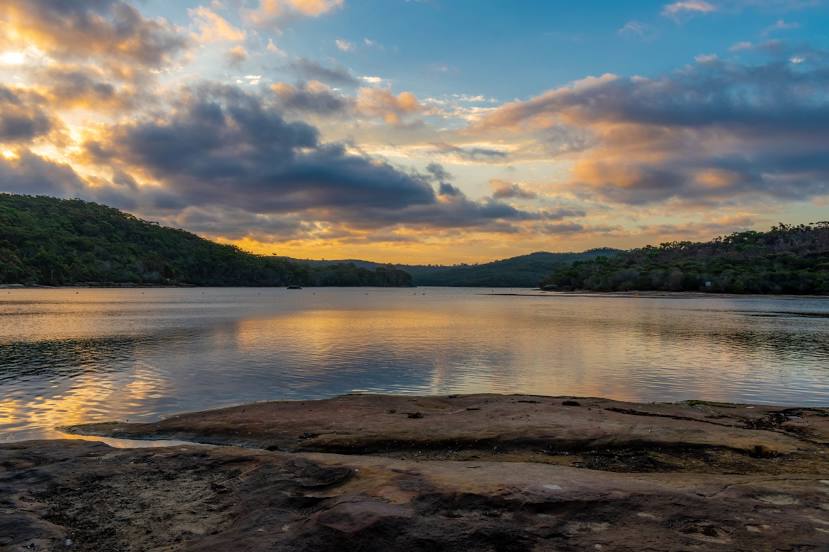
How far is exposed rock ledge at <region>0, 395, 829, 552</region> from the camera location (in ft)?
27.0

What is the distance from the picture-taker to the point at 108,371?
3384 cm

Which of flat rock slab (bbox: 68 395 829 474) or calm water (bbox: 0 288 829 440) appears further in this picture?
calm water (bbox: 0 288 829 440)

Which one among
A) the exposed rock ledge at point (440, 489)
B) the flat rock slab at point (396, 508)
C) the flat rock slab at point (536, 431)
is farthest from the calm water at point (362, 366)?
the flat rock slab at point (396, 508)

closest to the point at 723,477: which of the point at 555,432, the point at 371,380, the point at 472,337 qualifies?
the point at 555,432

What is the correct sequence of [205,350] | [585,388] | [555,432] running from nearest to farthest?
[555,432] < [585,388] < [205,350]

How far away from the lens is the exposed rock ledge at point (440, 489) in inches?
324

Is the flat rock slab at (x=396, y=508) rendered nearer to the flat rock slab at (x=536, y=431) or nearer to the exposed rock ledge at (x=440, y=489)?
the exposed rock ledge at (x=440, y=489)

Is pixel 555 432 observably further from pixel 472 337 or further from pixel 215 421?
pixel 472 337

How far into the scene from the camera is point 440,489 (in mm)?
9820

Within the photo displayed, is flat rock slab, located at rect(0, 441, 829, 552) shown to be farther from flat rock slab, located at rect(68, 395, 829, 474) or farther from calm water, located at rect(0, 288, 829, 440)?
calm water, located at rect(0, 288, 829, 440)

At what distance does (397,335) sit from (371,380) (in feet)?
97.0

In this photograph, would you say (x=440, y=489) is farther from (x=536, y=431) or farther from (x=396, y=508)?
(x=536, y=431)

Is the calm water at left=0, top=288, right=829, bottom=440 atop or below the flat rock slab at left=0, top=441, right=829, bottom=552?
below

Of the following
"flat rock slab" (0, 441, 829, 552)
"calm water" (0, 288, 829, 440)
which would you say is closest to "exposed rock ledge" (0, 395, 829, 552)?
"flat rock slab" (0, 441, 829, 552)
